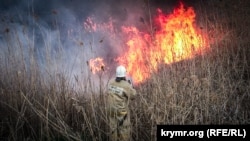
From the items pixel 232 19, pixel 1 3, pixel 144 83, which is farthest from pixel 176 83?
pixel 1 3

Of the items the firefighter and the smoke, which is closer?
the firefighter

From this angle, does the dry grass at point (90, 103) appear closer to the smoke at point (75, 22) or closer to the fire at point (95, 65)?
the fire at point (95, 65)

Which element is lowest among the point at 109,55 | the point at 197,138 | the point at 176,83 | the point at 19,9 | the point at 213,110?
the point at 197,138

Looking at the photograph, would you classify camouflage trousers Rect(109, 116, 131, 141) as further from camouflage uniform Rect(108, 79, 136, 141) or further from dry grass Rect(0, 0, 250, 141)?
dry grass Rect(0, 0, 250, 141)

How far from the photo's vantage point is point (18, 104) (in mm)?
5387

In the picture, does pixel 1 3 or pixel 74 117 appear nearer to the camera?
pixel 74 117

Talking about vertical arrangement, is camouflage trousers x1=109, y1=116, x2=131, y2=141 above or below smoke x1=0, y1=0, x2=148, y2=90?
below

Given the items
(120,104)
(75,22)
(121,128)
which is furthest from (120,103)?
(75,22)

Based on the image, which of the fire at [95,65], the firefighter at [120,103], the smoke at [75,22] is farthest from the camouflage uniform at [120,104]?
the smoke at [75,22]

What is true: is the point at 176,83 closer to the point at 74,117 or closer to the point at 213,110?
the point at 213,110

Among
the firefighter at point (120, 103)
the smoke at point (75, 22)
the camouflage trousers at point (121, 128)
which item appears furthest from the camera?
the smoke at point (75, 22)

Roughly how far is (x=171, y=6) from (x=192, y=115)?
688cm

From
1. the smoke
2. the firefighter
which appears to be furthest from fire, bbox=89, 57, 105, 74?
the firefighter

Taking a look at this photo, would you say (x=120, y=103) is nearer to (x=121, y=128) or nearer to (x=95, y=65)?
(x=121, y=128)
